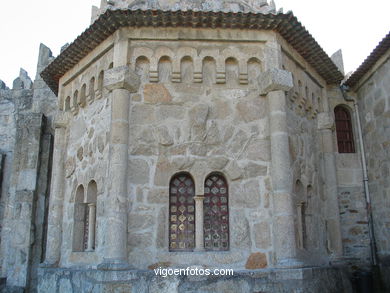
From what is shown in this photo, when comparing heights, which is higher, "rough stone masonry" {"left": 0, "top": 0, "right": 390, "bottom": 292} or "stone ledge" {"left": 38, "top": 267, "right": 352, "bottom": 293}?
"rough stone masonry" {"left": 0, "top": 0, "right": 390, "bottom": 292}

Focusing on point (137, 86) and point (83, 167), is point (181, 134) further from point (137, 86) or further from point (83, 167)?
point (83, 167)

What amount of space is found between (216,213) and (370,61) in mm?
5403

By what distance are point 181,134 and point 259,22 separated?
255 centimetres

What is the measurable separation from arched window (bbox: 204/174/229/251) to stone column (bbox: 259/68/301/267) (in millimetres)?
857

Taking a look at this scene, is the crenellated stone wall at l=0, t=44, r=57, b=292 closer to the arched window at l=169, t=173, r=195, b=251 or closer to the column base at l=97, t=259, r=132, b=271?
the column base at l=97, t=259, r=132, b=271

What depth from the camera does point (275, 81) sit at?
7297 millimetres

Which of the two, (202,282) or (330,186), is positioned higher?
(330,186)

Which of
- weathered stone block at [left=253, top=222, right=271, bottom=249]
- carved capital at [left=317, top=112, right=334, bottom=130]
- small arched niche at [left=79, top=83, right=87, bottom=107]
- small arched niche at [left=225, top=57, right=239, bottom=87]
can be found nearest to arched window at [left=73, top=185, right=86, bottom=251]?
small arched niche at [left=79, top=83, right=87, bottom=107]

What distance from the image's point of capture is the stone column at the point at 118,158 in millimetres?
6504

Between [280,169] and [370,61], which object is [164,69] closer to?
[280,169]

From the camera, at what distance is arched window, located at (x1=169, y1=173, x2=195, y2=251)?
6.95 m

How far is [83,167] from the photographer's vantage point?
8.08 m

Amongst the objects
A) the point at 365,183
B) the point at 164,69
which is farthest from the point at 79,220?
the point at 365,183

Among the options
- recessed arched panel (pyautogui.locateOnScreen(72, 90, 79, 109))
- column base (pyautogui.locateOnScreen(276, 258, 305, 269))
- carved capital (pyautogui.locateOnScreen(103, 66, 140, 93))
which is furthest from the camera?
recessed arched panel (pyautogui.locateOnScreen(72, 90, 79, 109))
